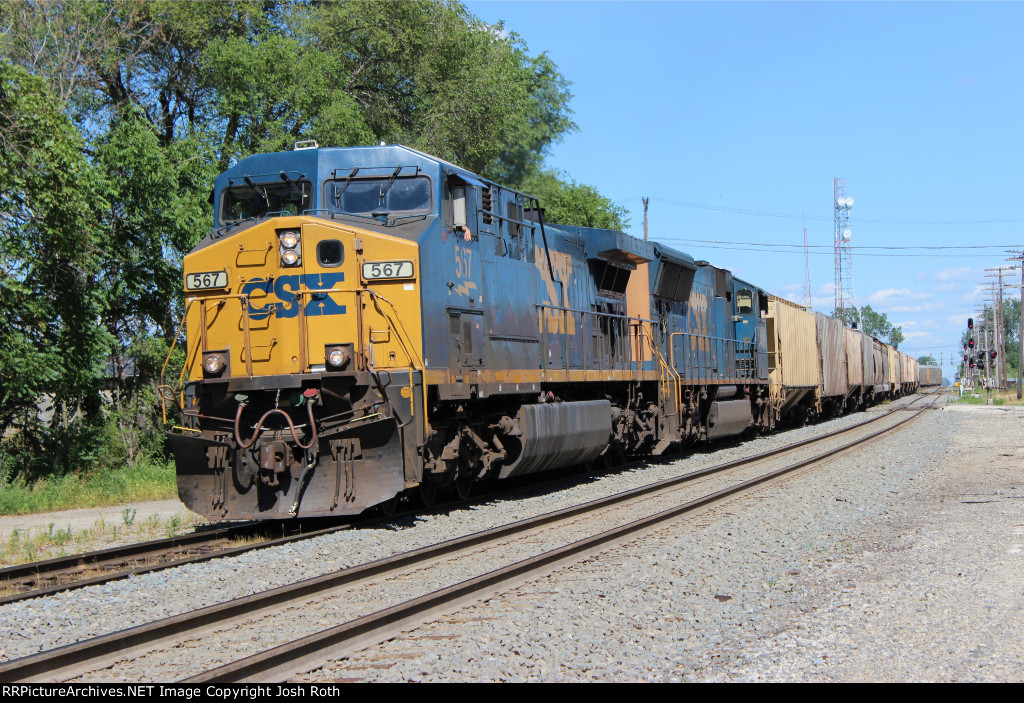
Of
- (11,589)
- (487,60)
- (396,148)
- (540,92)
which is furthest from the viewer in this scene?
(540,92)

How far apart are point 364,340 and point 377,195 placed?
171 cm

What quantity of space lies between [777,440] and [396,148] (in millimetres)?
14667

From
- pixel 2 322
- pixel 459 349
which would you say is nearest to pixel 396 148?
pixel 459 349

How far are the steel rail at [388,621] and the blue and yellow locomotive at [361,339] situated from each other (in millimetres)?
1864

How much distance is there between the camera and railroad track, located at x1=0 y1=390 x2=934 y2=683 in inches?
173

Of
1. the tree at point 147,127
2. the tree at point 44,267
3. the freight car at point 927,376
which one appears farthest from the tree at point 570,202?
the freight car at point 927,376

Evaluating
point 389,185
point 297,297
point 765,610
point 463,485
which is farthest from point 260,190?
point 765,610

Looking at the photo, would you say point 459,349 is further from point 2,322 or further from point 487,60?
point 487,60

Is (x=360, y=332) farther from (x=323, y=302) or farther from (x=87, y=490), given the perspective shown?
(x=87, y=490)

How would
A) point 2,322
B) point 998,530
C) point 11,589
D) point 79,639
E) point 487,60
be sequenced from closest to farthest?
point 79,639 < point 11,589 < point 998,530 < point 2,322 < point 487,60

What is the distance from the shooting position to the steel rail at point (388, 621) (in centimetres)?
423

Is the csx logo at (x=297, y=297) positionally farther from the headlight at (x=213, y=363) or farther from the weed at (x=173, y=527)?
the weed at (x=173, y=527)

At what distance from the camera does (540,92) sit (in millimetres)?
37656

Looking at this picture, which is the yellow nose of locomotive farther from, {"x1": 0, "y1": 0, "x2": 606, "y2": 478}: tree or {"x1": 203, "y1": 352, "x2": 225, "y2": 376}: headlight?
{"x1": 0, "y1": 0, "x2": 606, "y2": 478}: tree
